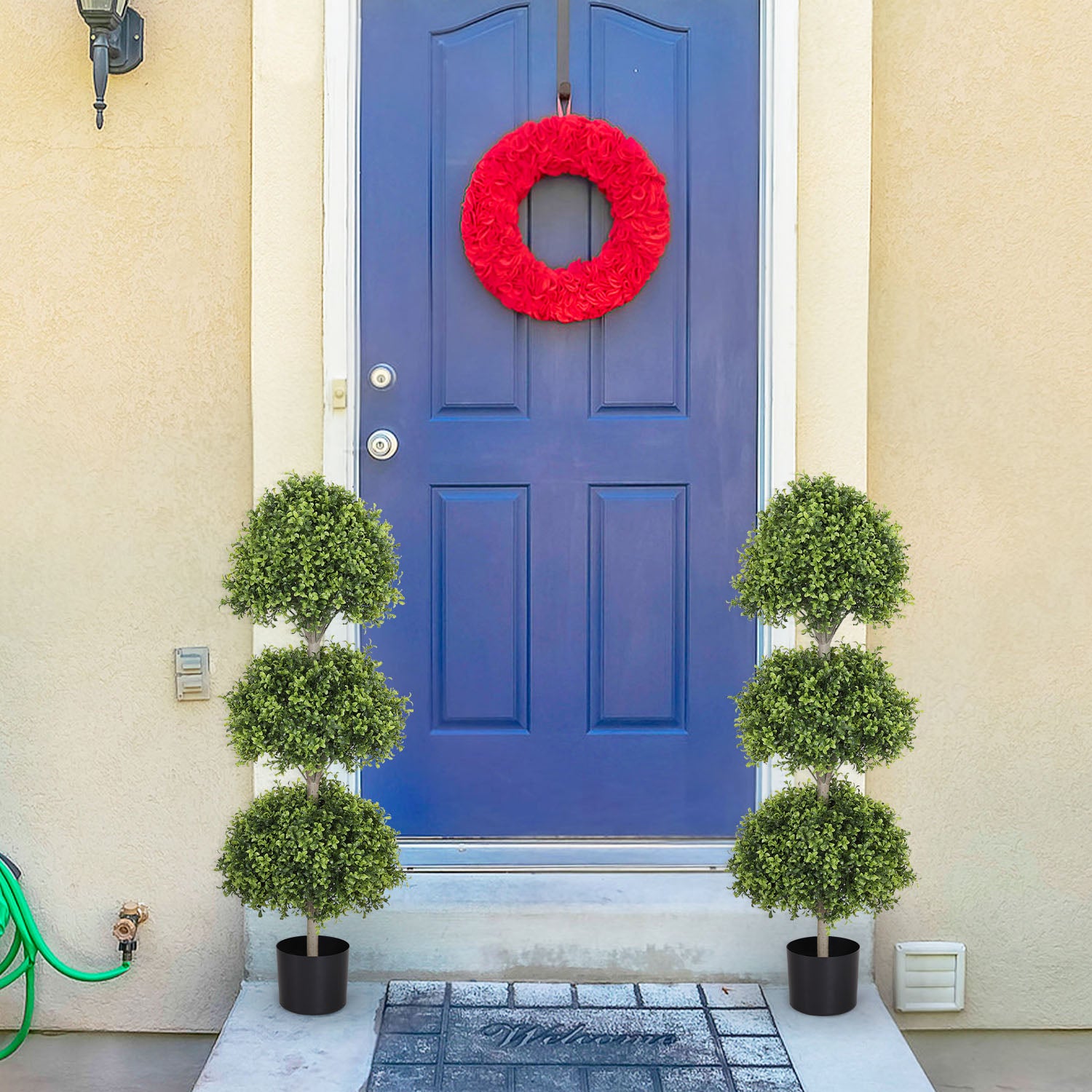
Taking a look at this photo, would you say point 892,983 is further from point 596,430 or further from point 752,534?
point 596,430

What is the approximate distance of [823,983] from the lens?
8.91ft

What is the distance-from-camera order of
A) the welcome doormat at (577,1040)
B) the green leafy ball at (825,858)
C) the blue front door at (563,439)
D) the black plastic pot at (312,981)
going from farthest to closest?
the blue front door at (563,439) < the black plastic pot at (312,981) < the green leafy ball at (825,858) < the welcome doormat at (577,1040)

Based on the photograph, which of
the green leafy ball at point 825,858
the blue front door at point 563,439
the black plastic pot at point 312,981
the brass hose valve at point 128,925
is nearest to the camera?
the green leafy ball at point 825,858

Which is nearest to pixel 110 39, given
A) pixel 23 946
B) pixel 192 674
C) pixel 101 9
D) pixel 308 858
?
pixel 101 9

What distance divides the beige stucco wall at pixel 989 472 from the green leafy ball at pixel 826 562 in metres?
0.52

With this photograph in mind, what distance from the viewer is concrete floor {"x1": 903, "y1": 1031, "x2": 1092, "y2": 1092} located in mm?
2900

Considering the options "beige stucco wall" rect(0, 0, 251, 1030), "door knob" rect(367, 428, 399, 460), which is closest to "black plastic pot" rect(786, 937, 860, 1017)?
"beige stucco wall" rect(0, 0, 251, 1030)

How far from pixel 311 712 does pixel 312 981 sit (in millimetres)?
644

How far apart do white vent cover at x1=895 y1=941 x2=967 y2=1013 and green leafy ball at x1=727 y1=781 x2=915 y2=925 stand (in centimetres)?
48

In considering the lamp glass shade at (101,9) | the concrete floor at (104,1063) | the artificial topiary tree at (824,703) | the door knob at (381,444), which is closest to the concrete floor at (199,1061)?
the concrete floor at (104,1063)

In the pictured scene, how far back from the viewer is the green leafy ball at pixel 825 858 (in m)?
2.57

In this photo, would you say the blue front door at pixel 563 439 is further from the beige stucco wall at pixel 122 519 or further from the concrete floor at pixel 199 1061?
the concrete floor at pixel 199 1061

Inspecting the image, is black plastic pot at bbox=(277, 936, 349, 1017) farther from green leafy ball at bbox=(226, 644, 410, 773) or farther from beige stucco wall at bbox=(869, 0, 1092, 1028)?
beige stucco wall at bbox=(869, 0, 1092, 1028)

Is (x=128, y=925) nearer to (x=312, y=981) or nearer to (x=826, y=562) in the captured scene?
(x=312, y=981)
